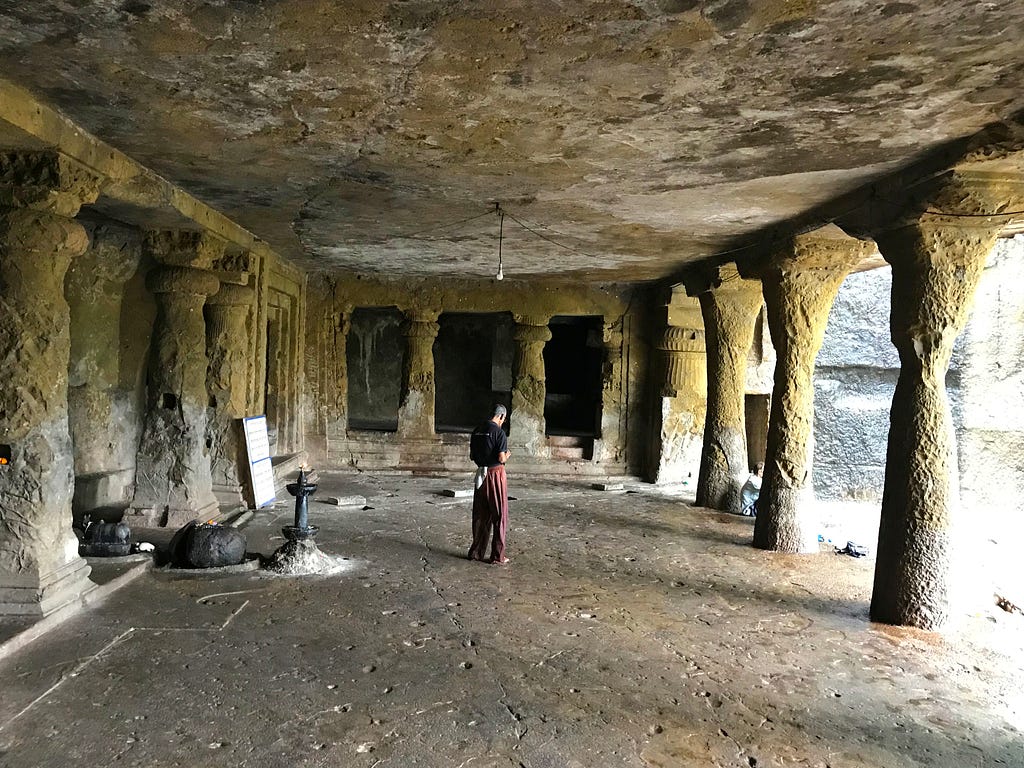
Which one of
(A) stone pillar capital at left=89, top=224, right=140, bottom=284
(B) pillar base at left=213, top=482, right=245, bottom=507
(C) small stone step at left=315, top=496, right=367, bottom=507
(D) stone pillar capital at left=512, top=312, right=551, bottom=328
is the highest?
(A) stone pillar capital at left=89, top=224, right=140, bottom=284

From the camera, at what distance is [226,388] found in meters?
8.01

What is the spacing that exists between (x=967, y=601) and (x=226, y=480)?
732 centimetres

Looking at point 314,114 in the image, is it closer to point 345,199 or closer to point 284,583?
point 345,199

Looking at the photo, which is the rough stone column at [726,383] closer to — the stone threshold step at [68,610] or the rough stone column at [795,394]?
the rough stone column at [795,394]

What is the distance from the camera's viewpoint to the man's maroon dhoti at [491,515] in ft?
20.1

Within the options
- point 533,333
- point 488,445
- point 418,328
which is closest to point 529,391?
point 533,333

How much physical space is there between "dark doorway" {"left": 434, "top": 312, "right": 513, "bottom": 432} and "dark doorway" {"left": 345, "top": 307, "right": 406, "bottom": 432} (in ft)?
3.12

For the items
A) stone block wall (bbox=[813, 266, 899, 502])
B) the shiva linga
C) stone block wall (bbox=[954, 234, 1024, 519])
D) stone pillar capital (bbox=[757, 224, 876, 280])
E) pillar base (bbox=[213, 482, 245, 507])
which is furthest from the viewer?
stone block wall (bbox=[813, 266, 899, 502])

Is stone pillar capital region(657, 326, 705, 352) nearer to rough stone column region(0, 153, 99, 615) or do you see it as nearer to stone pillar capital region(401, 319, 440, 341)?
stone pillar capital region(401, 319, 440, 341)

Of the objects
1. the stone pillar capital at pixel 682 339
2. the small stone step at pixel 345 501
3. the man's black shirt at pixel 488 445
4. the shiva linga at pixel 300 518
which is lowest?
the small stone step at pixel 345 501

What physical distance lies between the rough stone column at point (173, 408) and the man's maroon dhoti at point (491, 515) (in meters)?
2.89

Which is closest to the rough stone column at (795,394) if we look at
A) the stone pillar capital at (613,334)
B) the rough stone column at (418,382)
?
the stone pillar capital at (613,334)

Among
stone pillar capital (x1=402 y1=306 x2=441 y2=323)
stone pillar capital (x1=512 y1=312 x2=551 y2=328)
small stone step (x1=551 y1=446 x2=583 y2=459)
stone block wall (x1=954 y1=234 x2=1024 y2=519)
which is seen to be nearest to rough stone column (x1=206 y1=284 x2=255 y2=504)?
stone pillar capital (x1=402 y1=306 x2=441 y2=323)

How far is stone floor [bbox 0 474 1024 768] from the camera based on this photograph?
315 centimetres
